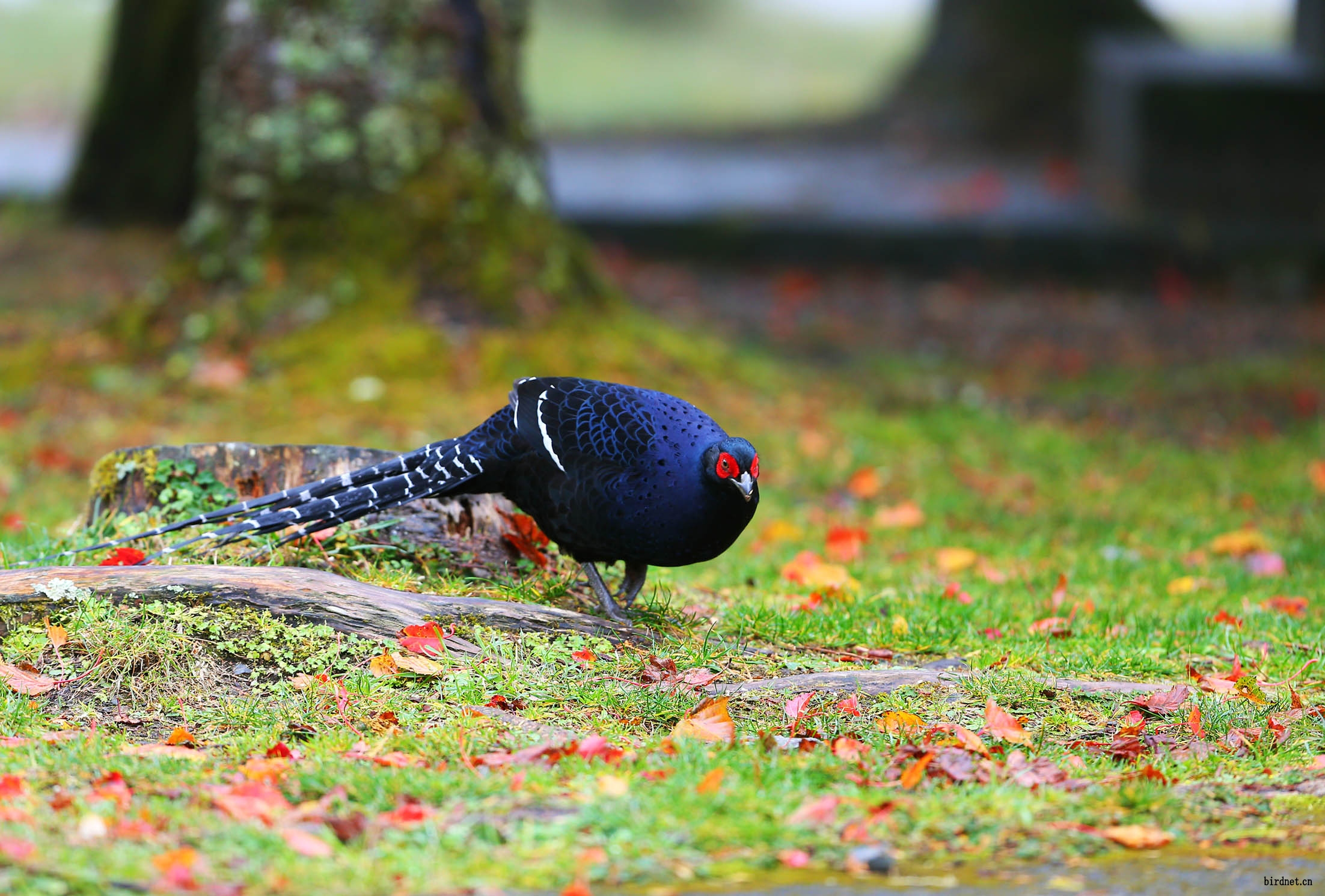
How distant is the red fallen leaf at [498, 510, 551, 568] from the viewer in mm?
4820

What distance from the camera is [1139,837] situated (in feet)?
10.1

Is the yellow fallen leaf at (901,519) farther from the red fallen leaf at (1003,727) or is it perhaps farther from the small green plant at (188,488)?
the small green plant at (188,488)

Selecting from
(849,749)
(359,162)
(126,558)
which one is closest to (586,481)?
(849,749)

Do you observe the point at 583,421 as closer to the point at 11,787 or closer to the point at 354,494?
the point at 354,494

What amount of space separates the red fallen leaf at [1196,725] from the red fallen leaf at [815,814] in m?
1.16

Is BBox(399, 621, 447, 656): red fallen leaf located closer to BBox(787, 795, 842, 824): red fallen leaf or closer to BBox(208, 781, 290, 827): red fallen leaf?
BBox(208, 781, 290, 827): red fallen leaf

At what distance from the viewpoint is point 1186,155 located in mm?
12570

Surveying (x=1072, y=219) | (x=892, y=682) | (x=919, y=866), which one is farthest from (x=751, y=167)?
(x=919, y=866)

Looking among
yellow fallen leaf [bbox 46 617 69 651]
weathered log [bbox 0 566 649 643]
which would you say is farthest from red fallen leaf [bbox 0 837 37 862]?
weathered log [bbox 0 566 649 643]

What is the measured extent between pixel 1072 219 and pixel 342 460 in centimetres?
951

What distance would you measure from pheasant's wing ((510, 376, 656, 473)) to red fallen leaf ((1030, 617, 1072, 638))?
1529mm

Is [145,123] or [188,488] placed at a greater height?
[145,123]

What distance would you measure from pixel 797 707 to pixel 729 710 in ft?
0.60

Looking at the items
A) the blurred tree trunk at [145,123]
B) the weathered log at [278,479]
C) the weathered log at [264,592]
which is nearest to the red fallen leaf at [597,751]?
the weathered log at [264,592]
